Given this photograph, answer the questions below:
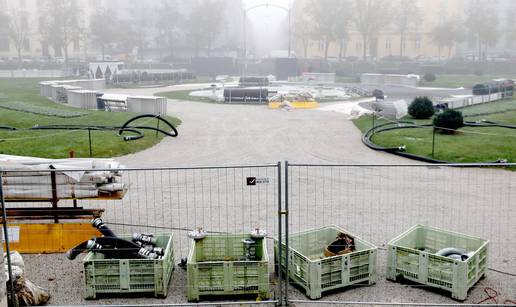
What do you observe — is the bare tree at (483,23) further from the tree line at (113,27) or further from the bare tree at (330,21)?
the tree line at (113,27)

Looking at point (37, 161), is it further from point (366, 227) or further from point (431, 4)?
point (431, 4)

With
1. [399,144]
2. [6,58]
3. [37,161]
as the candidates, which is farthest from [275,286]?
[6,58]

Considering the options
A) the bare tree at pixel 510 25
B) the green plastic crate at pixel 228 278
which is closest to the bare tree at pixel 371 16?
the bare tree at pixel 510 25

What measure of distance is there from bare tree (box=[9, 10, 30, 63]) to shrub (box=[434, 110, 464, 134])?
7554cm

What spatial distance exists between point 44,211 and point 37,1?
344ft

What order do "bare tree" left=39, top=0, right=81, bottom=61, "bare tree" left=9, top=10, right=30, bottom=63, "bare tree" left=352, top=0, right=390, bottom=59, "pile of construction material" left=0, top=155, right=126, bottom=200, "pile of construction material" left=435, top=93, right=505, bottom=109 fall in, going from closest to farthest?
"pile of construction material" left=0, top=155, right=126, bottom=200, "pile of construction material" left=435, top=93, right=505, bottom=109, "bare tree" left=352, top=0, right=390, bottom=59, "bare tree" left=39, top=0, right=81, bottom=61, "bare tree" left=9, top=10, right=30, bottom=63

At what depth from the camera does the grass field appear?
19.0 meters

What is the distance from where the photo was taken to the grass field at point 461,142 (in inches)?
749

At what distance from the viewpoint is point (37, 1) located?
10544 centimetres

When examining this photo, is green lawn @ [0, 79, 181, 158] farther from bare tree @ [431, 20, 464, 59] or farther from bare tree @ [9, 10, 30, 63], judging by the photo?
bare tree @ [431, 20, 464, 59]

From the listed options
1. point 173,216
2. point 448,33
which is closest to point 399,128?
point 173,216

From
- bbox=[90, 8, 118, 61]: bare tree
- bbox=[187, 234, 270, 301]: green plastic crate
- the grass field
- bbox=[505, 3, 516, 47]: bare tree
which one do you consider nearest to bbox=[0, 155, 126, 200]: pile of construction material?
bbox=[187, 234, 270, 301]: green plastic crate

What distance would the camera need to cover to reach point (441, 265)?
336 inches

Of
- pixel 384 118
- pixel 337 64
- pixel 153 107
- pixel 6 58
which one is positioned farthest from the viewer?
pixel 6 58
